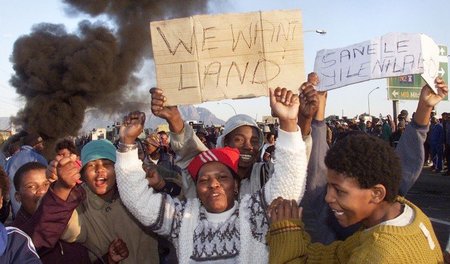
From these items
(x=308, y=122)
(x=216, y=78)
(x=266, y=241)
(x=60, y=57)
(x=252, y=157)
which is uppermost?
(x=60, y=57)

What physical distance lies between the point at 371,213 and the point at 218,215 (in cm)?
83

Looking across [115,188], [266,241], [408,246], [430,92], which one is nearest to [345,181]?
[408,246]

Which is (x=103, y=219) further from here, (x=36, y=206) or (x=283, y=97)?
(x=283, y=97)

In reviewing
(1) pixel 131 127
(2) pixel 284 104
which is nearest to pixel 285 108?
(2) pixel 284 104

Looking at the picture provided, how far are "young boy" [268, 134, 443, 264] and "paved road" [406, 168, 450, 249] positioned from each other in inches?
192

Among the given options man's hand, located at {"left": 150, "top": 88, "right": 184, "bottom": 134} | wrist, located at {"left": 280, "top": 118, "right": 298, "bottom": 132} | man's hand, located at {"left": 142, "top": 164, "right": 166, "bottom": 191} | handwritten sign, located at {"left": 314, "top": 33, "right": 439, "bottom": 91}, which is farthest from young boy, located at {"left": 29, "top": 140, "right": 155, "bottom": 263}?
handwritten sign, located at {"left": 314, "top": 33, "right": 439, "bottom": 91}

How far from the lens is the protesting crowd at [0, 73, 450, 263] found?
2088 millimetres

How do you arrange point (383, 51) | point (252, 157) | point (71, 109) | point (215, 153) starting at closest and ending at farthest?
point (215, 153) → point (383, 51) → point (252, 157) → point (71, 109)

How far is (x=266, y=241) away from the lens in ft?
8.55

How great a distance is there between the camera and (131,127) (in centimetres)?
291

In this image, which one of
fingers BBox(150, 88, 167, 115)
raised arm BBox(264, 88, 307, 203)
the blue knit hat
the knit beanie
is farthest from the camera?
the knit beanie

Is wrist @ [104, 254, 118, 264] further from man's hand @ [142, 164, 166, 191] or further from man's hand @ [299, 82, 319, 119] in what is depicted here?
man's hand @ [299, 82, 319, 119]

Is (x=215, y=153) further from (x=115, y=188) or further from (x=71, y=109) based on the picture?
(x=71, y=109)

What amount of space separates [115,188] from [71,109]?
21.5m
